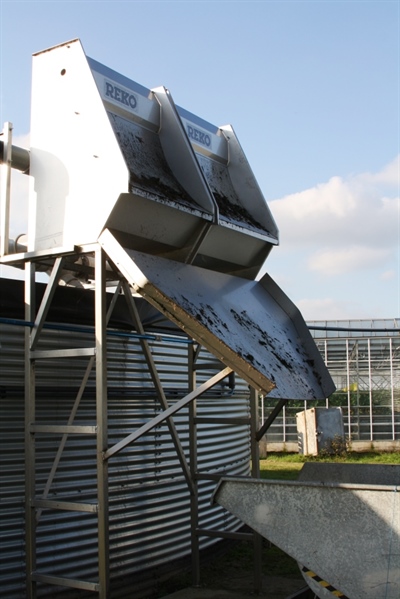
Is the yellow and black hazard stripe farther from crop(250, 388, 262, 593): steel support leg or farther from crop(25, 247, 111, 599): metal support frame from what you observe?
crop(250, 388, 262, 593): steel support leg

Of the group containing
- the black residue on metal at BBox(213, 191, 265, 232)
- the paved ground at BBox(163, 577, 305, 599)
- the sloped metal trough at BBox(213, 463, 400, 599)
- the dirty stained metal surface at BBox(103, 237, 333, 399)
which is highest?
the black residue on metal at BBox(213, 191, 265, 232)

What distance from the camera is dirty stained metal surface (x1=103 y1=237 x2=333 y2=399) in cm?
590

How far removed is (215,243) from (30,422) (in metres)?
2.41

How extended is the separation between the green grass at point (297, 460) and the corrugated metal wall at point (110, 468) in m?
7.88

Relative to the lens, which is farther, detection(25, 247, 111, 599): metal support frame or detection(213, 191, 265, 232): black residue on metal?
detection(213, 191, 265, 232): black residue on metal

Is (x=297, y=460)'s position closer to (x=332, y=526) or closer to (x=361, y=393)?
(x=361, y=393)

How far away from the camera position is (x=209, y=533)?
801cm

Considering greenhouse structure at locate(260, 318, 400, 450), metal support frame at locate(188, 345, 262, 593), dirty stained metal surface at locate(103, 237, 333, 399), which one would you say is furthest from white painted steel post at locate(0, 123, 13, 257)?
greenhouse structure at locate(260, 318, 400, 450)

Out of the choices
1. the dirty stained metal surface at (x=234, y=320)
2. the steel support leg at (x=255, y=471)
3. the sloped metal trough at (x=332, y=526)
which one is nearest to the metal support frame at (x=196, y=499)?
the steel support leg at (x=255, y=471)

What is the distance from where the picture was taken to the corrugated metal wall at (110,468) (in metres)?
6.82

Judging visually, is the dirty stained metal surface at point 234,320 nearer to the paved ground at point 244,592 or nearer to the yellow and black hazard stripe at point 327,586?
the yellow and black hazard stripe at point 327,586

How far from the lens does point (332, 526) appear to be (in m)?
5.53

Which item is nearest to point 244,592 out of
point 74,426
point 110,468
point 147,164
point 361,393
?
point 110,468

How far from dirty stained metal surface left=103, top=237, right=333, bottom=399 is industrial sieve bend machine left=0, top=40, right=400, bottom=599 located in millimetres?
15
